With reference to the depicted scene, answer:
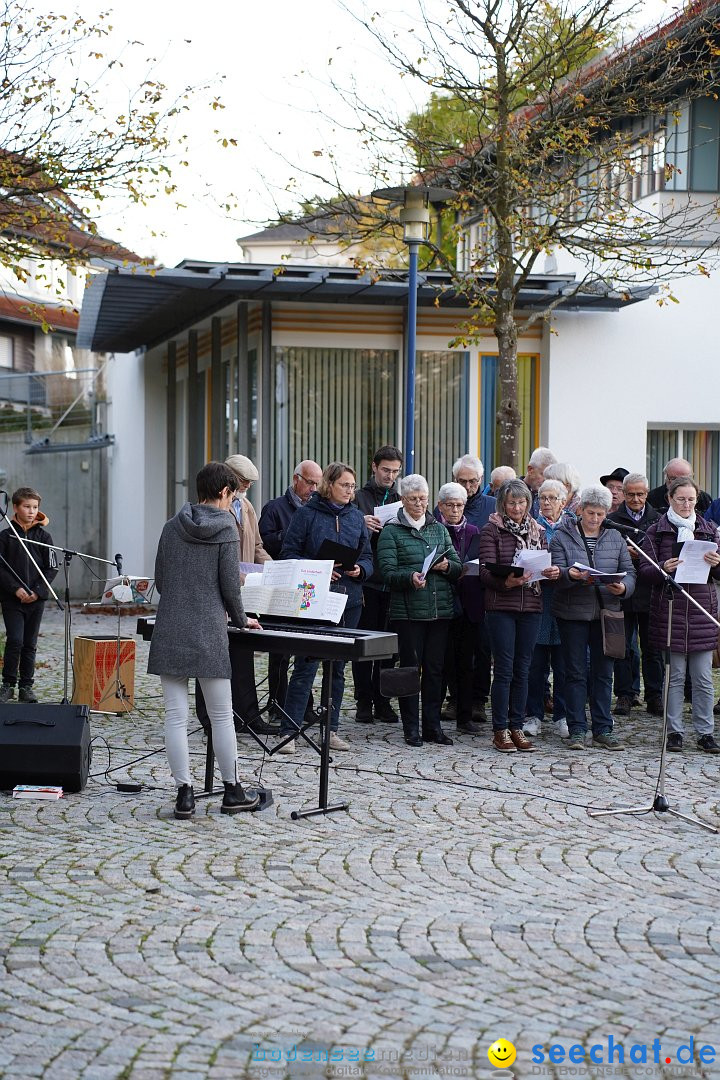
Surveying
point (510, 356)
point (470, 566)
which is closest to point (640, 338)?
point (510, 356)

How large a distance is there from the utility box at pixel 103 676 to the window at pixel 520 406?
808cm

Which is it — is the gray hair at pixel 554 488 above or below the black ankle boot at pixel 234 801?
above

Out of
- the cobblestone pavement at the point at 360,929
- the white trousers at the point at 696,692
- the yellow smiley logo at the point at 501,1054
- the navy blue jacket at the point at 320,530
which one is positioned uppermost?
the navy blue jacket at the point at 320,530

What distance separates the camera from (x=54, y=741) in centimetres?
797

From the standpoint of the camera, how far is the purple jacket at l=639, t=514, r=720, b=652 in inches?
380

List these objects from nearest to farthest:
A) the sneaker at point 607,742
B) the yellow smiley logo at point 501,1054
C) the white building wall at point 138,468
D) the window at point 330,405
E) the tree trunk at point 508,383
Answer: the yellow smiley logo at point 501,1054 < the sneaker at point 607,742 < the tree trunk at point 508,383 < the window at point 330,405 < the white building wall at point 138,468

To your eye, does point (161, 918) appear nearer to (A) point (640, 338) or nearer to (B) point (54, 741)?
(B) point (54, 741)

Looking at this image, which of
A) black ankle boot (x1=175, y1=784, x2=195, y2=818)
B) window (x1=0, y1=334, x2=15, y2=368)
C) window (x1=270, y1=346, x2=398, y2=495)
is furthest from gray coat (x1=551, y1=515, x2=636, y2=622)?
window (x1=0, y1=334, x2=15, y2=368)

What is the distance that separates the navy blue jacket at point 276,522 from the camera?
35.0ft

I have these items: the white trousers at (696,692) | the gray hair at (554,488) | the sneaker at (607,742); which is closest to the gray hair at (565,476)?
the gray hair at (554,488)

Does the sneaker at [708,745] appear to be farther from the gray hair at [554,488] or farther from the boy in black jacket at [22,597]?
the boy in black jacket at [22,597]

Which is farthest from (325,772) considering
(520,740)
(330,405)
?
(330,405)

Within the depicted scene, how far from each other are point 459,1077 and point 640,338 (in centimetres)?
1523

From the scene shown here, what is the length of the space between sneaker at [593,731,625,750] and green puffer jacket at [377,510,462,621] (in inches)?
56.0
